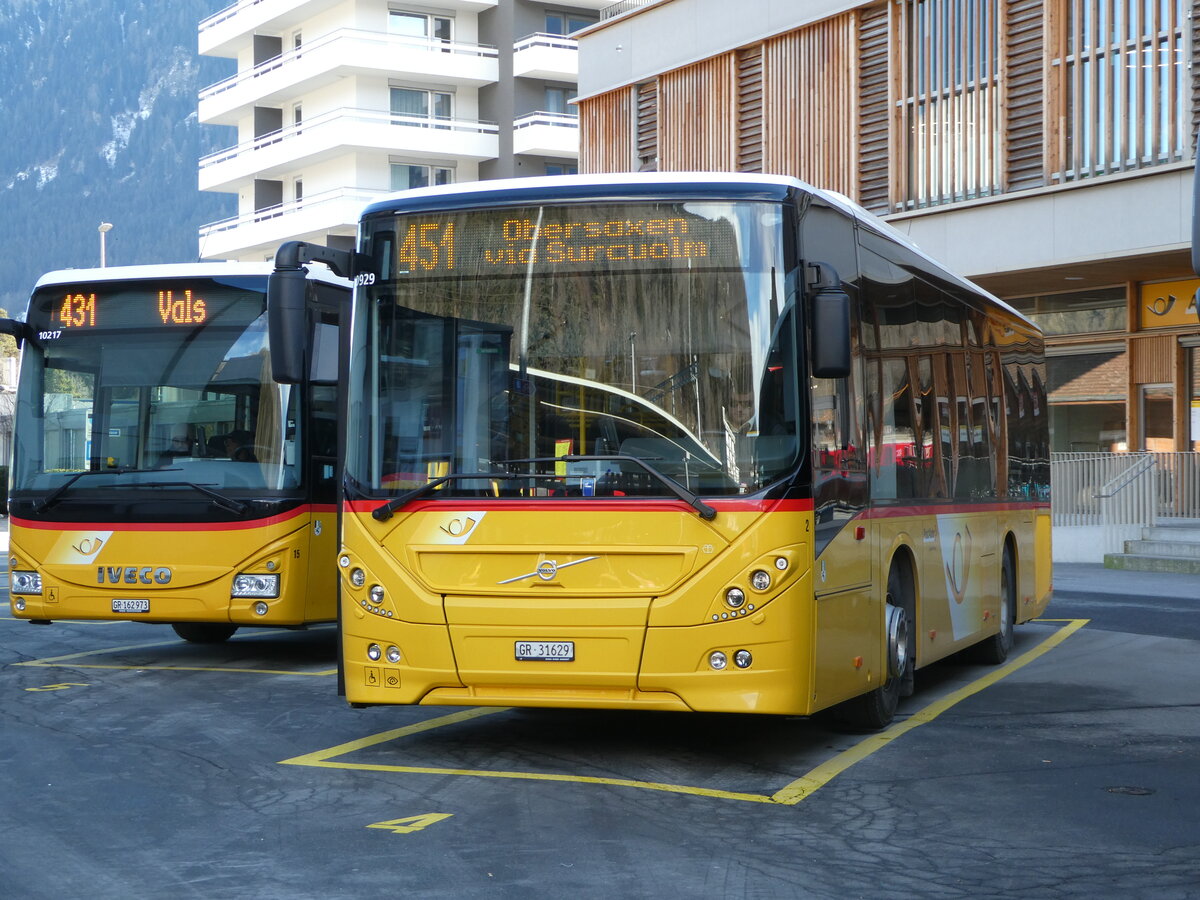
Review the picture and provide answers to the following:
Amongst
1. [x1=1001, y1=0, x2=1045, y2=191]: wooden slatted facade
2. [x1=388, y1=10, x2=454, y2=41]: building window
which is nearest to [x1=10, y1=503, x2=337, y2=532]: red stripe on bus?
[x1=1001, y1=0, x2=1045, y2=191]: wooden slatted facade

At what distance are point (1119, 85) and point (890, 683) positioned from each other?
19.4 meters

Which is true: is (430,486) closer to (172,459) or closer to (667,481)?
(667,481)

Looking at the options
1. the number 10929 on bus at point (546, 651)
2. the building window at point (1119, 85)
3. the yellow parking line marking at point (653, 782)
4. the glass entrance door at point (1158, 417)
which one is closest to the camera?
the yellow parking line marking at point (653, 782)

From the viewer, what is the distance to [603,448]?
324 inches

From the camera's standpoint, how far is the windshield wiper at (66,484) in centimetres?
1273

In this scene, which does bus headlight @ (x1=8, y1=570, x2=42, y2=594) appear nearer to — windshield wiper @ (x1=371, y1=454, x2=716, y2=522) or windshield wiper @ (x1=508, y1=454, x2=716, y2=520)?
windshield wiper @ (x1=371, y1=454, x2=716, y2=522)

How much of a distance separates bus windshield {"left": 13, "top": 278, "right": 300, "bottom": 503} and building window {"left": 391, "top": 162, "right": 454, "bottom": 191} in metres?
43.5

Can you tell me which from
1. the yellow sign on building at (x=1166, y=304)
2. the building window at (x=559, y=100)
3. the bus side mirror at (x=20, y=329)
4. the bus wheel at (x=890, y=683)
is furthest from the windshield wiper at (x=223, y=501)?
the building window at (x=559, y=100)

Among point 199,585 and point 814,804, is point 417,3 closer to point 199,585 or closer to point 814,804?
point 199,585

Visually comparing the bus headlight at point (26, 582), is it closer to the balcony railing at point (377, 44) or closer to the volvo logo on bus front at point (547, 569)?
the volvo logo on bus front at point (547, 569)

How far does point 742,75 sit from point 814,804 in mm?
27162

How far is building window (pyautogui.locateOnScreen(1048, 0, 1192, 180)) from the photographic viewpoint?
2603 cm

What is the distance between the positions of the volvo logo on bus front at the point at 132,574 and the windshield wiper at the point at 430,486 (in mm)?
4575

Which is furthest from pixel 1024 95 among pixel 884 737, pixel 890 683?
pixel 884 737
